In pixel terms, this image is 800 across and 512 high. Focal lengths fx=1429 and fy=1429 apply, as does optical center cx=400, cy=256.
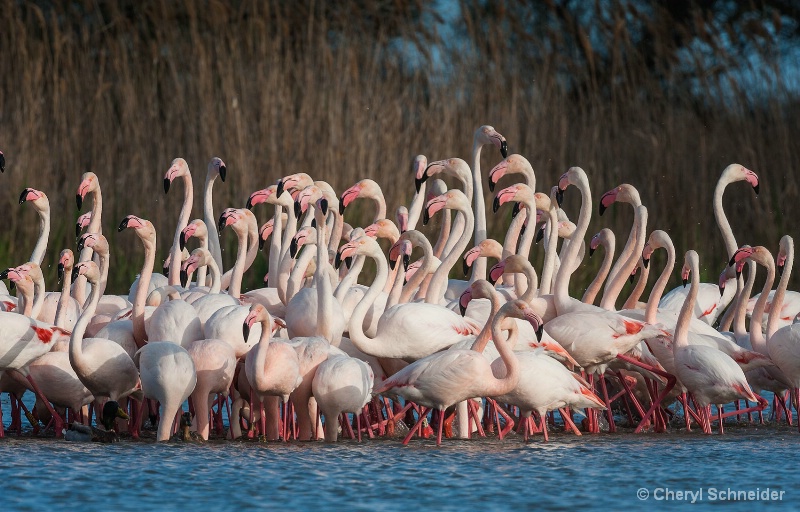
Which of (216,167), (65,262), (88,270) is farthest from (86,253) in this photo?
(216,167)

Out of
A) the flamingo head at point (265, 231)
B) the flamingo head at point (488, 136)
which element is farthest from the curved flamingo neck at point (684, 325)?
the flamingo head at point (265, 231)

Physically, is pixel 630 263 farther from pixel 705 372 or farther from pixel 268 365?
pixel 268 365

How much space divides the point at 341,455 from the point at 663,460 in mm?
1555

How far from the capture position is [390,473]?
6410 millimetres

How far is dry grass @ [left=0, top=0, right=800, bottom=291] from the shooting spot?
11805 mm

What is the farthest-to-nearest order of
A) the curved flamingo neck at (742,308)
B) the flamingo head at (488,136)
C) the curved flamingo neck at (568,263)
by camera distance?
1. the flamingo head at (488,136)
2. the curved flamingo neck at (742,308)
3. the curved flamingo neck at (568,263)

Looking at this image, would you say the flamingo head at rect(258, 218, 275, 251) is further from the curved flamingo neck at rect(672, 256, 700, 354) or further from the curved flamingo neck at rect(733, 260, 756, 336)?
the curved flamingo neck at rect(733, 260, 756, 336)

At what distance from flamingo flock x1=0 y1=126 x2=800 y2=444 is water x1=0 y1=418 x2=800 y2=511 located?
0.28 metres

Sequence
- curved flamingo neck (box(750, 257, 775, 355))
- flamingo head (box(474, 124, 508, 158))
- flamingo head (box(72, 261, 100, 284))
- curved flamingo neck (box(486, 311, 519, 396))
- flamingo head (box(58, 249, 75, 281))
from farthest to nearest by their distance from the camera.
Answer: flamingo head (box(474, 124, 508, 158)) < curved flamingo neck (box(750, 257, 775, 355)) < flamingo head (box(58, 249, 75, 281)) < flamingo head (box(72, 261, 100, 284)) < curved flamingo neck (box(486, 311, 519, 396))

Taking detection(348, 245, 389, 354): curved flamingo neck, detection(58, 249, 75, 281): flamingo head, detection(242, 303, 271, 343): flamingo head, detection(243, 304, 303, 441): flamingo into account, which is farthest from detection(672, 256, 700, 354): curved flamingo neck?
detection(58, 249, 75, 281): flamingo head

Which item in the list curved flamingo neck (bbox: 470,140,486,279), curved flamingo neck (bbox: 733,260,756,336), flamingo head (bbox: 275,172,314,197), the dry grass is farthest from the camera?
the dry grass

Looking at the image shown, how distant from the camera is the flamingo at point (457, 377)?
709cm

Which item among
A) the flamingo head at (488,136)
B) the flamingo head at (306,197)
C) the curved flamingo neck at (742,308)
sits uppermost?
the flamingo head at (488,136)

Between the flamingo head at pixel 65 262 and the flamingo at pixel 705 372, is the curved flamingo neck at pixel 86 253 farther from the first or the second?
the flamingo at pixel 705 372
